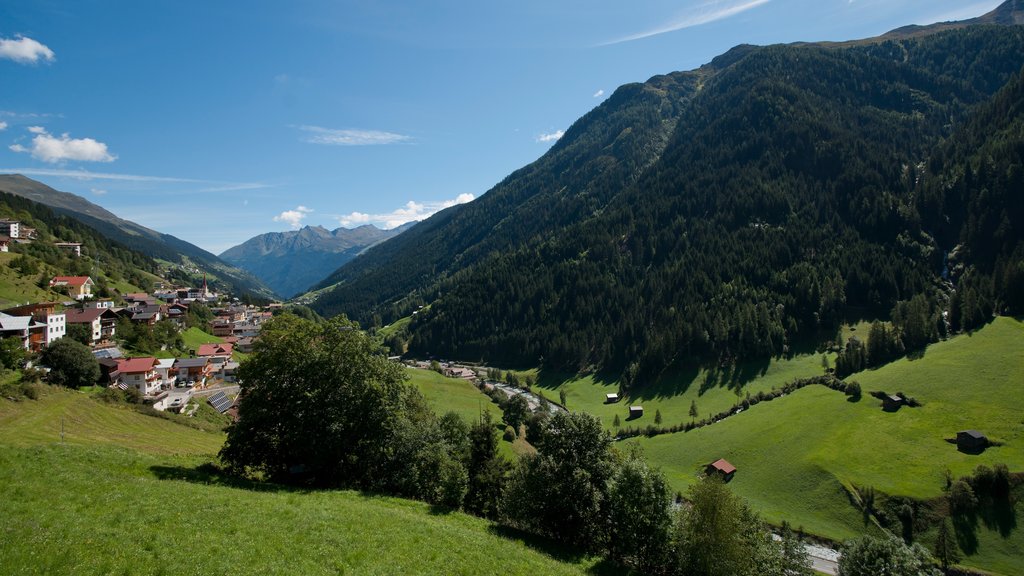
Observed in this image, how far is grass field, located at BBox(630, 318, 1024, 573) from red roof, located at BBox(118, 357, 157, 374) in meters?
88.1

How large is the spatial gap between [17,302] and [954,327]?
8087 inches

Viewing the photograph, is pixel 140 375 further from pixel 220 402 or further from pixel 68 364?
pixel 68 364

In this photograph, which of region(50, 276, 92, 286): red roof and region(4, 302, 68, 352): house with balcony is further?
region(50, 276, 92, 286): red roof

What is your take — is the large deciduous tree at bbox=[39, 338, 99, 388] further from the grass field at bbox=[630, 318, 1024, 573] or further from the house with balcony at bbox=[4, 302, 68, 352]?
the grass field at bbox=[630, 318, 1024, 573]

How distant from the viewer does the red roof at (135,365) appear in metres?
69.6

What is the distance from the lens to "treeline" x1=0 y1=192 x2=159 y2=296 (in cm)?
11821

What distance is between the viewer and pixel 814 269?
15762 centimetres

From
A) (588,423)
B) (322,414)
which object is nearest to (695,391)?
(588,423)

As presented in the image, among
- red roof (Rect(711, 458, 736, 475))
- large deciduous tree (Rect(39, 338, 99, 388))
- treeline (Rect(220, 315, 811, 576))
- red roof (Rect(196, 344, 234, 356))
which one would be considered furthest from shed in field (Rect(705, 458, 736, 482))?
red roof (Rect(196, 344, 234, 356))

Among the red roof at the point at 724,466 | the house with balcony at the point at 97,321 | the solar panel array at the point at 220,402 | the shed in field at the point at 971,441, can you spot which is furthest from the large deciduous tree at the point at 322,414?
the shed in field at the point at 971,441

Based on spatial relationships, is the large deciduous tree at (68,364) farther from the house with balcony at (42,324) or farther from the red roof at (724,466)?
the red roof at (724,466)

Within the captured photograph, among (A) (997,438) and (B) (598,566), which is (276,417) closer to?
(B) (598,566)

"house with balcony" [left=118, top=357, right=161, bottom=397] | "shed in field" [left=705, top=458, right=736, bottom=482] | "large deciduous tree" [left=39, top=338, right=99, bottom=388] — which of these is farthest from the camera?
"shed in field" [left=705, top=458, right=736, bottom=482]

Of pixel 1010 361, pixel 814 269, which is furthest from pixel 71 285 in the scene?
pixel 814 269
